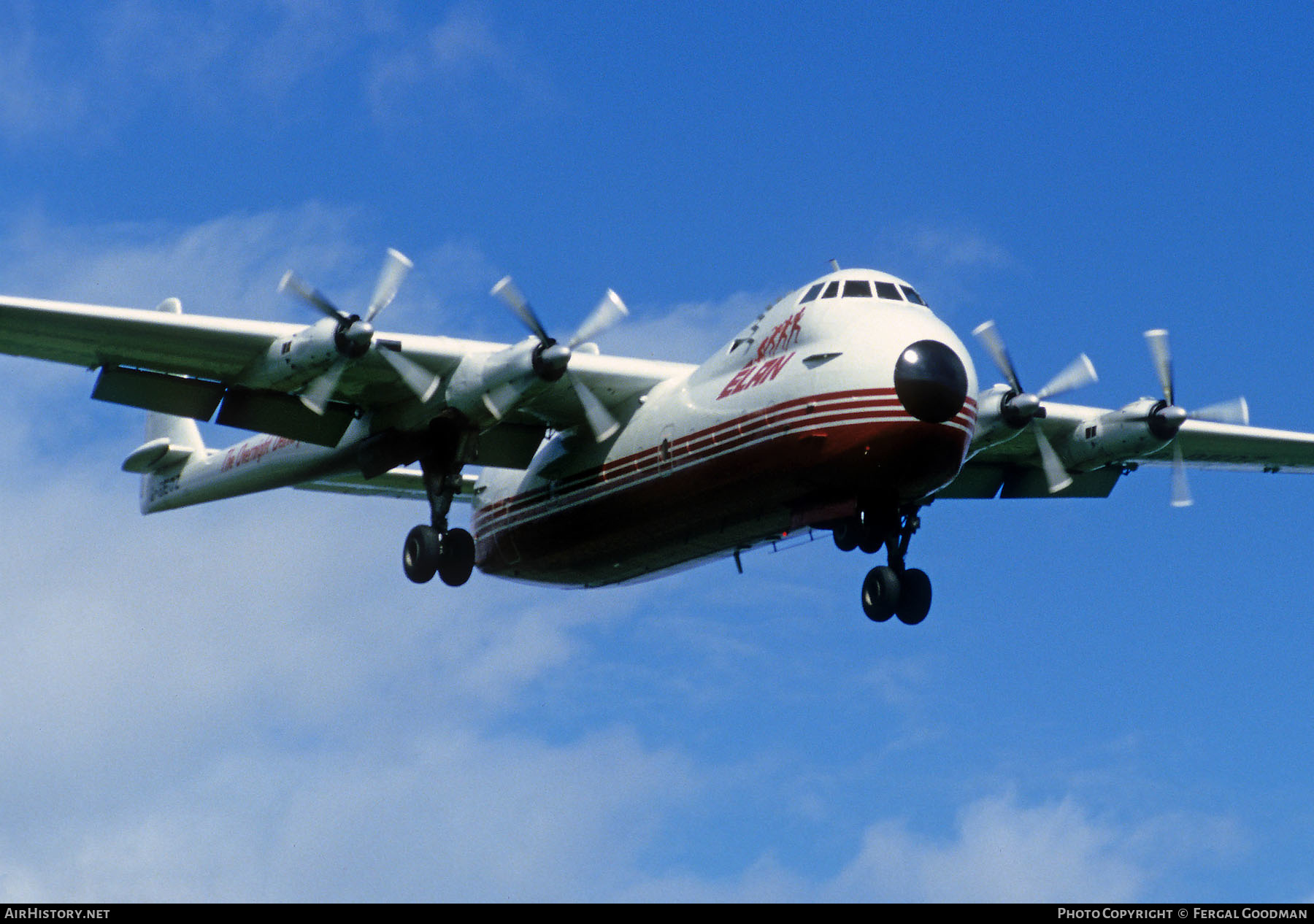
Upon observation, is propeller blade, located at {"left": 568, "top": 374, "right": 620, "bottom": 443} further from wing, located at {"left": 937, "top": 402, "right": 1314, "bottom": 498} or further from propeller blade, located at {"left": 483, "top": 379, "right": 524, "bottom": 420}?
wing, located at {"left": 937, "top": 402, "right": 1314, "bottom": 498}

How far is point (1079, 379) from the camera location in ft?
94.5

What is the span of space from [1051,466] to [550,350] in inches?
388

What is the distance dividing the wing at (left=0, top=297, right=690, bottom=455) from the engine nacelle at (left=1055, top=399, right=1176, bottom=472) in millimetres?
7795

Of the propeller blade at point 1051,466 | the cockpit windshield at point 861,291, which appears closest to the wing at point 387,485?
the cockpit windshield at point 861,291

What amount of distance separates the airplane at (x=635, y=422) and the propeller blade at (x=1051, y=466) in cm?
5

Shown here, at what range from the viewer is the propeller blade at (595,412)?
28156 millimetres

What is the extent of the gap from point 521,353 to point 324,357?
320cm

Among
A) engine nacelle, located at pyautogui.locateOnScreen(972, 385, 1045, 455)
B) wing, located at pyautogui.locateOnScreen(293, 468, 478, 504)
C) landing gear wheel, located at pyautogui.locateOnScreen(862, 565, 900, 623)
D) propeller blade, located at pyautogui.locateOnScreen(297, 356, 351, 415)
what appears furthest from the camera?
wing, located at pyautogui.locateOnScreen(293, 468, 478, 504)

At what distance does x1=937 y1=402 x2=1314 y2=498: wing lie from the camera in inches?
1213

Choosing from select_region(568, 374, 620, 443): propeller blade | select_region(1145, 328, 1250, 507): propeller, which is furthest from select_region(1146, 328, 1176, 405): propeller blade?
select_region(568, 374, 620, 443): propeller blade

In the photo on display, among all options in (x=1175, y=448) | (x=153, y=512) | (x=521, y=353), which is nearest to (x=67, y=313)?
(x=521, y=353)

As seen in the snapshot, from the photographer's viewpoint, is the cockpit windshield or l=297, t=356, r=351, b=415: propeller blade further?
l=297, t=356, r=351, b=415: propeller blade
